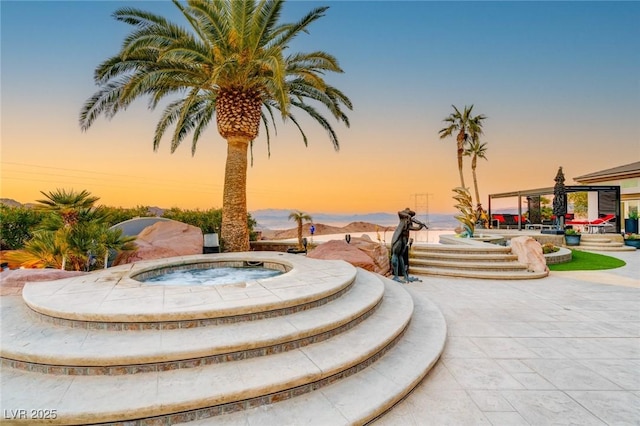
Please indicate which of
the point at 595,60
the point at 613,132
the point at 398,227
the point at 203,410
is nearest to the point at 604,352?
the point at 398,227

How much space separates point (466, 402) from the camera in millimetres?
2738

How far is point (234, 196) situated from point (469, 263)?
27.2 ft

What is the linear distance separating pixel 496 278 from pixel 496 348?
5118mm

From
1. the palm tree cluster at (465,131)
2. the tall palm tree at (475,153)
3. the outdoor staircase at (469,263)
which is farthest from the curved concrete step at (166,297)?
the tall palm tree at (475,153)

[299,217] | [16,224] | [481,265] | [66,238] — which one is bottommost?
[481,265]

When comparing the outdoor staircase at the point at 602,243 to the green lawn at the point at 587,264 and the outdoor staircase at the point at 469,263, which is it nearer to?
the green lawn at the point at 587,264

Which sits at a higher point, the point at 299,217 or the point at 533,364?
the point at 299,217

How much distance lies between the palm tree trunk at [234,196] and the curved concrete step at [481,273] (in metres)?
6.19

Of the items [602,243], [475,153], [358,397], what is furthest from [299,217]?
[475,153]

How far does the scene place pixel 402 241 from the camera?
7.51 meters

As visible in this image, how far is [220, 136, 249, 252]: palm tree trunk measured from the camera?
992 centimetres

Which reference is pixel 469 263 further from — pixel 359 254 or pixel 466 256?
pixel 359 254

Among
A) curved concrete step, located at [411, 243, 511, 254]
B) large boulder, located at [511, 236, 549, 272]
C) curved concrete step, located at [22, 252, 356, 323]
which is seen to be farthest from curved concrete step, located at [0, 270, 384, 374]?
large boulder, located at [511, 236, 549, 272]

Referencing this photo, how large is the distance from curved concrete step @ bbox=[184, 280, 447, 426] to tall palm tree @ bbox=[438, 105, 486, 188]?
1108 inches
